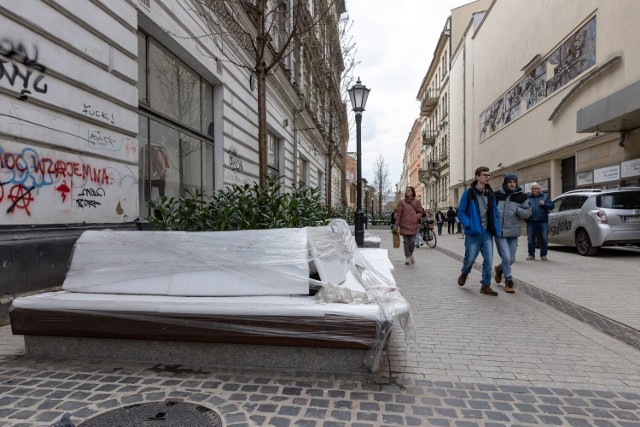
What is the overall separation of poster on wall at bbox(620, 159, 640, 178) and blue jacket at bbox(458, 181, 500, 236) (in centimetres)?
904

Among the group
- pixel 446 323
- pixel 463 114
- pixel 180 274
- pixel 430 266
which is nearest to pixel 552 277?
pixel 430 266

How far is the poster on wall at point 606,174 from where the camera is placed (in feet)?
42.9

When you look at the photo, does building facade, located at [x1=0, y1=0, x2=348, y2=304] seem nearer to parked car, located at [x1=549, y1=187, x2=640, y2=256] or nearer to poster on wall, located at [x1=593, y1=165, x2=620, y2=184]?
parked car, located at [x1=549, y1=187, x2=640, y2=256]

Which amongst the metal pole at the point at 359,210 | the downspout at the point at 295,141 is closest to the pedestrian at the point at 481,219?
the metal pole at the point at 359,210

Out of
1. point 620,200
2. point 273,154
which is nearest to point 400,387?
point 620,200

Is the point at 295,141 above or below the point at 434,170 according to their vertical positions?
below

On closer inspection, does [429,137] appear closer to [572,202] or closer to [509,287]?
[572,202]

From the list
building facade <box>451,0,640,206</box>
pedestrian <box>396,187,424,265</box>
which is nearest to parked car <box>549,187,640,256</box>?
building facade <box>451,0,640,206</box>

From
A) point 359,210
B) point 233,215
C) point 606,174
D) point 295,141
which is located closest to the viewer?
point 233,215

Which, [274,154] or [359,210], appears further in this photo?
[274,154]

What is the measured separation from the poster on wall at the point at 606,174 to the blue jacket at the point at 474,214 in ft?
31.8

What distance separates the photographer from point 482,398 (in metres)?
2.75

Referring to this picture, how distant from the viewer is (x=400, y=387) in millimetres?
2912

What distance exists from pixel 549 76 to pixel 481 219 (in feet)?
48.4
